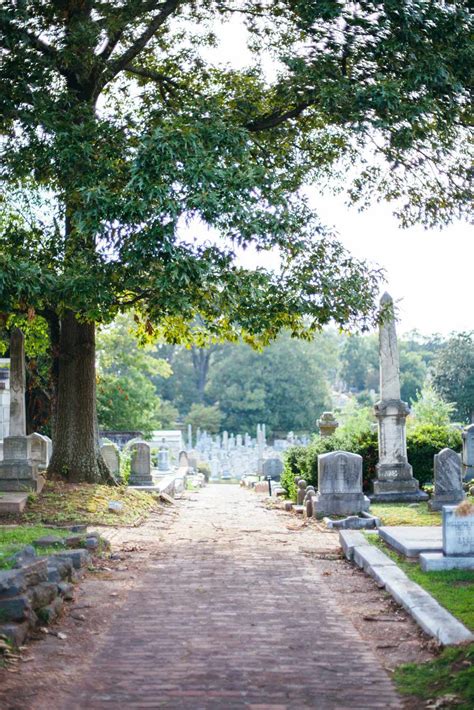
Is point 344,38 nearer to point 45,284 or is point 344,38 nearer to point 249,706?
point 45,284

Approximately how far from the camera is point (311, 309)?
15.2 m

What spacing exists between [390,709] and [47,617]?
10.7 feet

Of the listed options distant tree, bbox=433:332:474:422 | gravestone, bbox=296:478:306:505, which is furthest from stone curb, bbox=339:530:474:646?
distant tree, bbox=433:332:474:422

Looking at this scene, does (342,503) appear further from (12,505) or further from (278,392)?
(278,392)

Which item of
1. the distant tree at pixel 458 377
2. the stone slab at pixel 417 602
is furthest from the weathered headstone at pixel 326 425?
the distant tree at pixel 458 377

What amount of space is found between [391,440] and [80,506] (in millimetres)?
6752

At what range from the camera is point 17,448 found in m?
16.2

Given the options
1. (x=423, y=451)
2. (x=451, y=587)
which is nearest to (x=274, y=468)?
(x=423, y=451)

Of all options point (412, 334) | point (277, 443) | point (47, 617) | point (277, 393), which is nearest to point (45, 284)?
point (47, 617)

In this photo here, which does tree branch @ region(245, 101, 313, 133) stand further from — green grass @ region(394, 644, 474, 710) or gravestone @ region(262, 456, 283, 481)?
gravestone @ region(262, 456, 283, 481)

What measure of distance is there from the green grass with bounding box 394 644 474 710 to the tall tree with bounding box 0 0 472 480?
7589 mm

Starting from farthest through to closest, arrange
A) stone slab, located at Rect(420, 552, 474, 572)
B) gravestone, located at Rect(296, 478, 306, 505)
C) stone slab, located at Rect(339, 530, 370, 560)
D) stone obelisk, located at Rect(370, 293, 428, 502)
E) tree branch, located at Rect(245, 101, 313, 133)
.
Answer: gravestone, located at Rect(296, 478, 306, 505) → stone obelisk, located at Rect(370, 293, 428, 502) → tree branch, located at Rect(245, 101, 313, 133) → stone slab, located at Rect(339, 530, 370, 560) → stone slab, located at Rect(420, 552, 474, 572)

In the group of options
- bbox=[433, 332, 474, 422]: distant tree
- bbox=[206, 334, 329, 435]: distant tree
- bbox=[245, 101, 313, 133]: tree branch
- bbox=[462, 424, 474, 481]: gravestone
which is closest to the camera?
bbox=[245, 101, 313, 133]: tree branch

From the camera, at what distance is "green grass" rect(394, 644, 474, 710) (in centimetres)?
528
